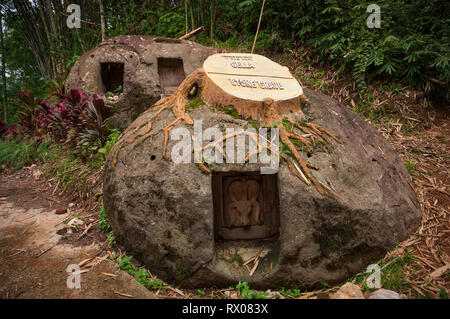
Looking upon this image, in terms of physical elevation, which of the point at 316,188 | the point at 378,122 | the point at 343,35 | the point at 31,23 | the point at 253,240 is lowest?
the point at 253,240

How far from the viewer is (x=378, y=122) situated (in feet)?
14.2

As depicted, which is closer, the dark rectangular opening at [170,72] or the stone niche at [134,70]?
the stone niche at [134,70]

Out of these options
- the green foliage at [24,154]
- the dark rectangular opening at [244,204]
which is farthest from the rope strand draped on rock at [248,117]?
the green foliage at [24,154]

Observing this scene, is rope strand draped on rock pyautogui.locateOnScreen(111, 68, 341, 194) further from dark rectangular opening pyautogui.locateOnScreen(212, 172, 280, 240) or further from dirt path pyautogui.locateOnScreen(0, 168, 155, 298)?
dirt path pyautogui.locateOnScreen(0, 168, 155, 298)

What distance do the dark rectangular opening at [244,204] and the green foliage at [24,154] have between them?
3.84 m

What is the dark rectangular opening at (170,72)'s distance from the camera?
5234 millimetres

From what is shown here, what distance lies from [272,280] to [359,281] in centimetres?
71

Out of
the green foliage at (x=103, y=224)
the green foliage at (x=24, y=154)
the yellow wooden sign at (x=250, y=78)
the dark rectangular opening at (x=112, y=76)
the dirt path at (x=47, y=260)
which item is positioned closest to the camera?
the dirt path at (x=47, y=260)

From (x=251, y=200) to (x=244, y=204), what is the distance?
0.07m

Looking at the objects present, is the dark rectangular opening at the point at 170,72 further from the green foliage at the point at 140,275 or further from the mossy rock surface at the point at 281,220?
the green foliage at the point at 140,275

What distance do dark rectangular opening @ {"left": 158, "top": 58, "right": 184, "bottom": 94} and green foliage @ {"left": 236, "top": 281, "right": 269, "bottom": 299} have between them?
4106mm

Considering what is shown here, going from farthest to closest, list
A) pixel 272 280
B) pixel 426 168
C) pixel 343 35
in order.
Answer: pixel 343 35 < pixel 426 168 < pixel 272 280
